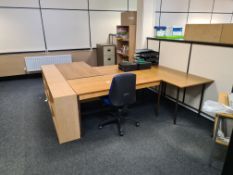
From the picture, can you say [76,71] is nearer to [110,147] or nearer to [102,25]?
[110,147]

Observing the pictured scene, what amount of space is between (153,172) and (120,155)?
1.43 feet

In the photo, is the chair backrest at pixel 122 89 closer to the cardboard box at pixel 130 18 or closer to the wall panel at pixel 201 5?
the cardboard box at pixel 130 18

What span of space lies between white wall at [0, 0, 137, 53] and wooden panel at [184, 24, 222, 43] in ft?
9.86

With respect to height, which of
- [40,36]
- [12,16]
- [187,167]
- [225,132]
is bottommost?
[187,167]

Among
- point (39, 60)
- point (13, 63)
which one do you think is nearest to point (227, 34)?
point (39, 60)

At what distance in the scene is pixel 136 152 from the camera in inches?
82.4

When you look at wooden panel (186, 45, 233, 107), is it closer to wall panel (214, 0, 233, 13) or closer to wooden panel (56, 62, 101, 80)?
wooden panel (56, 62, 101, 80)

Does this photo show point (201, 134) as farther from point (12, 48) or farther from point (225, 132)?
point (12, 48)

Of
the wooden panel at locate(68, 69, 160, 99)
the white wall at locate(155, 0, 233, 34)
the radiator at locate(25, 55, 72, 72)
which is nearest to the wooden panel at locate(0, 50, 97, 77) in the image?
the radiator at locate(25, 55, 72, 72)

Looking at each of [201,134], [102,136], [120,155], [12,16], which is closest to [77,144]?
[102,136]

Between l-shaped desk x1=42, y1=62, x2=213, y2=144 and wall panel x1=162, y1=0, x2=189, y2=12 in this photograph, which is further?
wall panel x1=162, y1=0, x2=189, y2=12

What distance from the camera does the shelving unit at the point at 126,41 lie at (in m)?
4.14

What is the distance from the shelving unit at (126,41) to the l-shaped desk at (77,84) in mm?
1104

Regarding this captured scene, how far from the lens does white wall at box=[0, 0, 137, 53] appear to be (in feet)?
14.2
